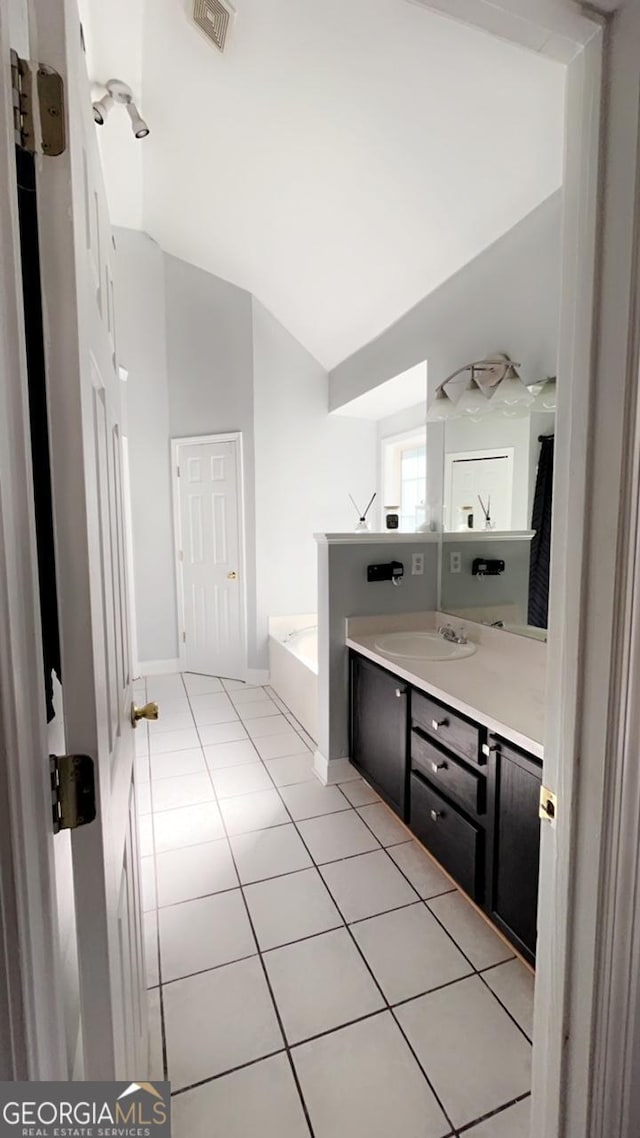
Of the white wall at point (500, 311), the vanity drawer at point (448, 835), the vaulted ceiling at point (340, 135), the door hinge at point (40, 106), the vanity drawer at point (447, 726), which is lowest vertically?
the vanity drawer at point (448, 835)

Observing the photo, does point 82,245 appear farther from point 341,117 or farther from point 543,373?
point 341,117

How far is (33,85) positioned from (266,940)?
6.84 feet

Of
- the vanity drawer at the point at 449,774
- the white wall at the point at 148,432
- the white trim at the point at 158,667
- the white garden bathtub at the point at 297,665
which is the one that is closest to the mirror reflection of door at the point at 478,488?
the vanity drawer at the point at 449,774

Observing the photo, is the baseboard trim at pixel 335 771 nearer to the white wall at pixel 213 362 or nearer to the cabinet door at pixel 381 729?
the cabinet door at pixel 381 729

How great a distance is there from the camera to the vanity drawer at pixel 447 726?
5.11 ft

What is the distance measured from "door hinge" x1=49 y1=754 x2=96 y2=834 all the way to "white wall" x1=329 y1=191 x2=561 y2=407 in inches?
85.1

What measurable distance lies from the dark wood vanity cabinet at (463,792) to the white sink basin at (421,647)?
115mm

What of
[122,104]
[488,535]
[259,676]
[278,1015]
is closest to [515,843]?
[278,1015]

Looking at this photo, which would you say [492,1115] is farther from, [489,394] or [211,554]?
[211,554]

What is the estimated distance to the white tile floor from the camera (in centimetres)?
114

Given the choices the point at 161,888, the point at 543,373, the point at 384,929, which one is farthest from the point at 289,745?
the point at 543,373

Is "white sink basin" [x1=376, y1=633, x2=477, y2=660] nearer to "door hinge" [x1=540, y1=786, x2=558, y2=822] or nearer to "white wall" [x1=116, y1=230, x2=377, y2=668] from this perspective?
"door hinge" [x1=540, y1=786, x2=558, y2=822]

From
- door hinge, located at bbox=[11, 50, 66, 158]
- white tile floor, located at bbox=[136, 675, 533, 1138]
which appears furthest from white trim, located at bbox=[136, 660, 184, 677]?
door hinge, located at bbox=[11, 50, 66, 158]

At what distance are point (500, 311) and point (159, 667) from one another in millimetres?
3853
